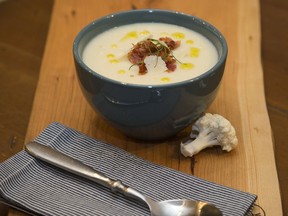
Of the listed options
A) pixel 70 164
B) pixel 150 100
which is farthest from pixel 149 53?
pixel 70 164

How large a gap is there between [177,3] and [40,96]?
0.55 meters

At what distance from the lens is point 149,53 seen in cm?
108

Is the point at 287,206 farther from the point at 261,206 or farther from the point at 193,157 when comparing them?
the point at 193,157

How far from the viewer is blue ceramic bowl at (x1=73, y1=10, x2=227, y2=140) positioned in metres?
0.99

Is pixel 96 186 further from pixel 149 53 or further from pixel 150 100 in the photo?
pixel 149 53

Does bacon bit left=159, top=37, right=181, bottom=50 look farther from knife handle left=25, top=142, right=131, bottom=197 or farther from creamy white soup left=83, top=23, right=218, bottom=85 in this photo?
knife handle left=25, top=142, right=131, bottom=197

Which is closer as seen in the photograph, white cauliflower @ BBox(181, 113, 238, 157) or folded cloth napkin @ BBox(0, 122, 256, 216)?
folded cloth napkin @ BBox(0, 122, 256, 216)

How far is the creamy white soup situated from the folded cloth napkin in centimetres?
14

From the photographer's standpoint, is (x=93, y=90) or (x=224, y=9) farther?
(x=224, y=9)

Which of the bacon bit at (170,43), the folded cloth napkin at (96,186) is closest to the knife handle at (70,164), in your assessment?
the folded cloth napkin at (96,186)

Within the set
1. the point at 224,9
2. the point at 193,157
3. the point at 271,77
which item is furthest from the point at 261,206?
the point at 224,9

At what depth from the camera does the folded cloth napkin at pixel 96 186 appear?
3.00ft

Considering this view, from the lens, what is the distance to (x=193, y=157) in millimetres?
1063

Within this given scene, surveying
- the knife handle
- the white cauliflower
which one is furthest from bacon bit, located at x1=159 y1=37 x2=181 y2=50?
the knife handle
